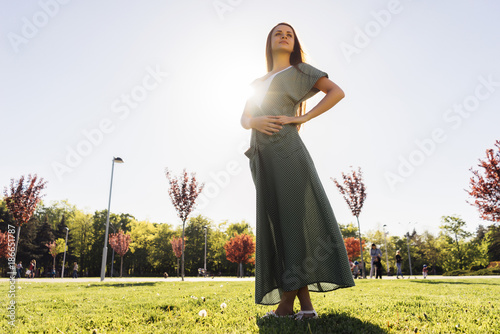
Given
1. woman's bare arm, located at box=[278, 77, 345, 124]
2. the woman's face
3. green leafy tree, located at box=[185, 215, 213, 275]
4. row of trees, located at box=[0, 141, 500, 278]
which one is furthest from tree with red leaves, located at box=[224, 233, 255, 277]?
woman's bare arm, located at box=[278, 77, 345, 124]

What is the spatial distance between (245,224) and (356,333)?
56.0 m

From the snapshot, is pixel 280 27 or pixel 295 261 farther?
pixel 280 27

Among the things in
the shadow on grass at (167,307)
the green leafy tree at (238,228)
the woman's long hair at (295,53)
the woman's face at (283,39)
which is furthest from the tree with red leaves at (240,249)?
the woman's face at (283,39)

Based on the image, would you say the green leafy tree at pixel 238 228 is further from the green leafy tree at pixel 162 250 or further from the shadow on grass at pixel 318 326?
the shadow on grass at pixel 318 326

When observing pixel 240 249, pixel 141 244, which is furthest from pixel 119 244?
pixel 240 249

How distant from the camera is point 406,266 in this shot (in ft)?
175

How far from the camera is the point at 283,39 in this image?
297 cm

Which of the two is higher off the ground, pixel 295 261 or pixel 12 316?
pixel 295 261

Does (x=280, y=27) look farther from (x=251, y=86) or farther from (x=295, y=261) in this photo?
(x=295, y=261)

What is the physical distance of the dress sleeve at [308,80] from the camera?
2660 mm

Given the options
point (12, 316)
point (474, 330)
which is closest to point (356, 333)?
point (474, 330)

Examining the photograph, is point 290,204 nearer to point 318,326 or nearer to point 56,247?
point 318,326

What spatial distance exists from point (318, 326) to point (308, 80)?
6.69 feet

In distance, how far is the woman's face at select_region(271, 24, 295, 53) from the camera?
9.71 feet
